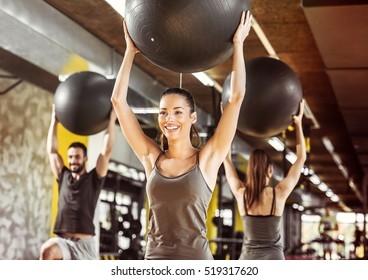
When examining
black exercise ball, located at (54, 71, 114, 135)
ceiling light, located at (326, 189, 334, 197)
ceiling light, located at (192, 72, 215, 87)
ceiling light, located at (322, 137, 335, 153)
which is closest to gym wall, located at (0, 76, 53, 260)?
ceiling light, located at (192, 72, 215, 87)

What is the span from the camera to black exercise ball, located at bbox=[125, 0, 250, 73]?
263 centimetres

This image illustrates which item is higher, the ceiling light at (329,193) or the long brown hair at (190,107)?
the ceiling light at (329,193)

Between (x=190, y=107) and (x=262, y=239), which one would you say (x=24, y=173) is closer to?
(x=262, y=239)

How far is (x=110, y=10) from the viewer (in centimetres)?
686

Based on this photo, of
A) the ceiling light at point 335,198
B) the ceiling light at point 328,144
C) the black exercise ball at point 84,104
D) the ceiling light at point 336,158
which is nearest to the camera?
the black exercise ball at point 84,104

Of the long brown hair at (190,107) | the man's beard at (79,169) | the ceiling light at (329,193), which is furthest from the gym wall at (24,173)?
the ceiling light at (329,193)

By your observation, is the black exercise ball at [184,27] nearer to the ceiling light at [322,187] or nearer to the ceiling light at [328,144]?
the ceiling light at [328,144]

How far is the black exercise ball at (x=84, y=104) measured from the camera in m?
4.31

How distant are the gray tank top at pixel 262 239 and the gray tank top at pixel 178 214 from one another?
1.33 metres

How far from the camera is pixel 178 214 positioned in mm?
2699
